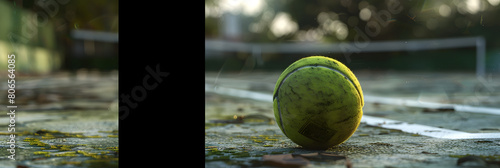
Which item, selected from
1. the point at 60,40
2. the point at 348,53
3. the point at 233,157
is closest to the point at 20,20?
the point at 60,40

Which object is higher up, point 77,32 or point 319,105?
point 77,32

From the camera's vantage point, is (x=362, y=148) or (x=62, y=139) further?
(x=62, y=139)

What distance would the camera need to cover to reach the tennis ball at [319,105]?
9.41 ft

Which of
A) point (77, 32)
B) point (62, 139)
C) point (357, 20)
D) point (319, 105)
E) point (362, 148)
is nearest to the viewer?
point (319, 105)

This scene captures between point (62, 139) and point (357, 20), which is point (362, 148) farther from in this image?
point (357, 20)

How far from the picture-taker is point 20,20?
59.5 ft

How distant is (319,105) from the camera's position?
9.36 ft

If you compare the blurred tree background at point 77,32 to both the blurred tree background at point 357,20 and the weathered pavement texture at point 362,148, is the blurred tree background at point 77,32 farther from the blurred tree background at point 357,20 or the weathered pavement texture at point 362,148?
the weathered pavement texture at point 362,148

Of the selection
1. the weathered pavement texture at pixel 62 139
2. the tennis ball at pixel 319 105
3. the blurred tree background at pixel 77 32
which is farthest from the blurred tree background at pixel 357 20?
the tennis ball at pixel 319 105

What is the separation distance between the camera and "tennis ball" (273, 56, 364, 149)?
2869 mm

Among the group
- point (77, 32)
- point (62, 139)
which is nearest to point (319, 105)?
point (62, 139)

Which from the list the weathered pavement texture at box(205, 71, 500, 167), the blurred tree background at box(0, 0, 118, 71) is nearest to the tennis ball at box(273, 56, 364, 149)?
the weathered pavement texture at box(205, 71, 500, 167)

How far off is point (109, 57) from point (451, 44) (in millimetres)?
17489

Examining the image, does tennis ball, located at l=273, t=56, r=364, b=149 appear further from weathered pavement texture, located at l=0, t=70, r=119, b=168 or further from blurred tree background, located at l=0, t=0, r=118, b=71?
blurred tree background, located at l=0, t=0, r=118, b=71
